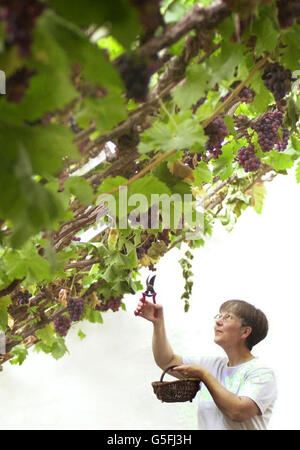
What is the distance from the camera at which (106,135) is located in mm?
870

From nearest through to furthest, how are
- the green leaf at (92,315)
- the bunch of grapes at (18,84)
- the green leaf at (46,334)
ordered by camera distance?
1. the bunch of grapes at (18,84)
2. the green leaf at (92,315)
3. the green leaf at (46,334)

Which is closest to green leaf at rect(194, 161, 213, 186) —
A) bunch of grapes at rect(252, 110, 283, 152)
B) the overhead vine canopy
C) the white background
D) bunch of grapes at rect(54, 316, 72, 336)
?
the overhead vine canopy

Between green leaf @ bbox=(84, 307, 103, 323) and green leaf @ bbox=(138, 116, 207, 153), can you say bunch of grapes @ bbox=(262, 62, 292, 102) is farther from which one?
green leaf @ bbox=(84, 307, 103, 323)

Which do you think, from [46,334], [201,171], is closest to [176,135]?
[201,171]

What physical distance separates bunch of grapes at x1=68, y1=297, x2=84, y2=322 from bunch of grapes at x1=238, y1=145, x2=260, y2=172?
655mm

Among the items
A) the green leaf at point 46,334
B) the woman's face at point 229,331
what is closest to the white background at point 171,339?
the green leaf at point 46,334

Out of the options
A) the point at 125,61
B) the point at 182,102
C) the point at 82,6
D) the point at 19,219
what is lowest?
the point at 19,219

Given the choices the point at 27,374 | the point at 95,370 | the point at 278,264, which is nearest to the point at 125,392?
the point at 95,370

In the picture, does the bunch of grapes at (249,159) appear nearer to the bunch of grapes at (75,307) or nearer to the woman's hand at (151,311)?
the woman's hand at (151,311)

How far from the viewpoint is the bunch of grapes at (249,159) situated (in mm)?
1709

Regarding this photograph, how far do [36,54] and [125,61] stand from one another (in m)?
0.19

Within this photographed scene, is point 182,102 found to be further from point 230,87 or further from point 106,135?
point 230,87

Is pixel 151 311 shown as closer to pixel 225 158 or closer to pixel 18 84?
pixel 225 158

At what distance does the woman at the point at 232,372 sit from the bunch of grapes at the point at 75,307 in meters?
0.18
